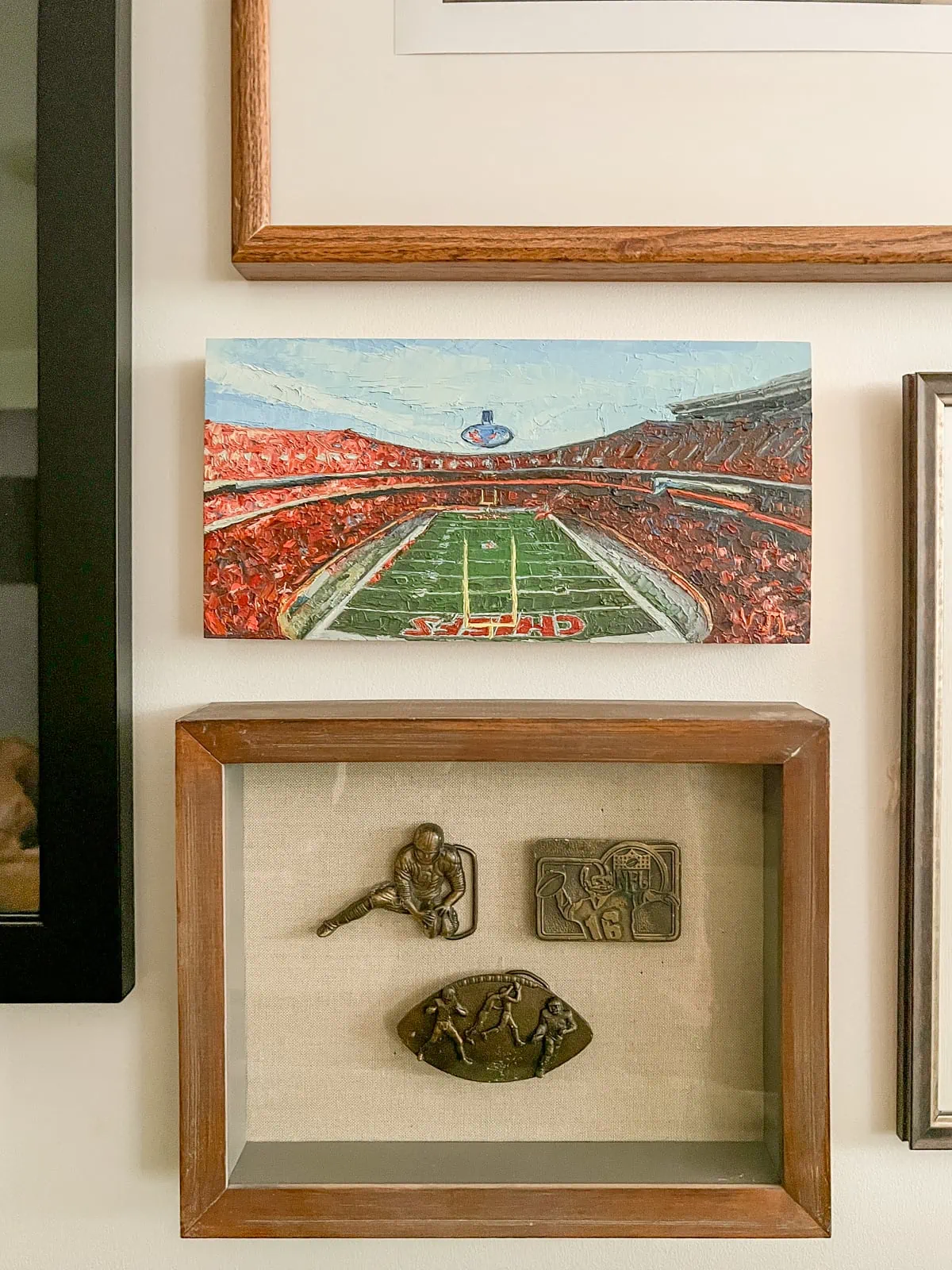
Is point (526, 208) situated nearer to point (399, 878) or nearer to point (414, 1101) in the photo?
point (399, 878)

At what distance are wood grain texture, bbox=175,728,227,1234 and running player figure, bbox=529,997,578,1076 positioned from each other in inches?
7.6

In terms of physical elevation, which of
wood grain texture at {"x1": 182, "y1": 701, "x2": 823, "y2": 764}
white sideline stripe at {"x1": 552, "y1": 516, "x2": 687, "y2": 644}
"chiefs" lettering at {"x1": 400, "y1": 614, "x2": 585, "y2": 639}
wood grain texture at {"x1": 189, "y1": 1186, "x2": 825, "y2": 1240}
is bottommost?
wood grain texture at {"x1": 189, "y1": 1186, "x2": 825, "y2": 1240}

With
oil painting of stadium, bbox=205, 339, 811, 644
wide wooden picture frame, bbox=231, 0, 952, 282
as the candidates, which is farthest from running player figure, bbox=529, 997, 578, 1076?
wide wooden picture frame, bbox=231, 0, 952, 282

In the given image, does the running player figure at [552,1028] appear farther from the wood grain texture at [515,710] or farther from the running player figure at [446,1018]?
the wood grain texture at [515,710]

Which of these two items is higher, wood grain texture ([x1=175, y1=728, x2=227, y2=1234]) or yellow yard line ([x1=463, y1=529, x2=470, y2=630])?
yellow yard line ([x1=463, y1=529, x2=470, y2=630])

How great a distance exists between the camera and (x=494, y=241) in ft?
1.91

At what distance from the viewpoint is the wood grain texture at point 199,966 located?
0.57 metres

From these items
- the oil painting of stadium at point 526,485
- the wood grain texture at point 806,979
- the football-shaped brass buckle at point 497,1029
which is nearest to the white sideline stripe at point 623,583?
the oil painting of stadium at point 526,485

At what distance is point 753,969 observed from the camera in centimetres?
61

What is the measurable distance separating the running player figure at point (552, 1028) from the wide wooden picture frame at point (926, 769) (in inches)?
8.3

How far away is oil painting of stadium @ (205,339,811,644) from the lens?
603mm

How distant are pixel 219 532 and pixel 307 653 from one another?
0.30ft

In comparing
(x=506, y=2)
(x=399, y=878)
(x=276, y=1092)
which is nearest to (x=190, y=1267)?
(x=276, y=1092)

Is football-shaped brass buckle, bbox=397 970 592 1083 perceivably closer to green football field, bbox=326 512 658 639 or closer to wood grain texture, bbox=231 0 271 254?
green football field, bbox=326 512 658 639
